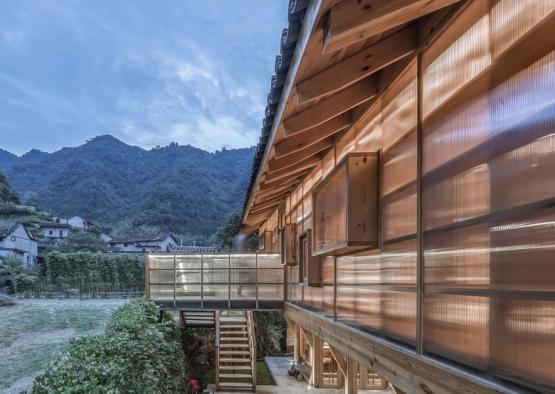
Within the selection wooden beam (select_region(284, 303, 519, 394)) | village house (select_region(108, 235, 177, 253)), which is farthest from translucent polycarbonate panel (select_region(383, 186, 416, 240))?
village house (select_region(108, 235, 177, 253))

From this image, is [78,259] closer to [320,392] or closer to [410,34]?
[320,392]

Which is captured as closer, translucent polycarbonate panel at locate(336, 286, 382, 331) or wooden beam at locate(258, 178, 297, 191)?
translucent polycarbonate panel at locate(336, 286, 382, 331)

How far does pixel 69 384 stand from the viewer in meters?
4.74

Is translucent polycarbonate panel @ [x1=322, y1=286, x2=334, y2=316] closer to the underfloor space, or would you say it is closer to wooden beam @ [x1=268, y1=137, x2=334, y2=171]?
wooden beam @ [x1=268, y1=137, x2=334, y2=171]

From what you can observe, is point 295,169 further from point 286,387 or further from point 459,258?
point 286,387

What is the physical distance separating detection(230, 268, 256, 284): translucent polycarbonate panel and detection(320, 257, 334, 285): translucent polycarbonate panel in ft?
18.3

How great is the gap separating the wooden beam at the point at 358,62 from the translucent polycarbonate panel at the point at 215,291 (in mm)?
9107

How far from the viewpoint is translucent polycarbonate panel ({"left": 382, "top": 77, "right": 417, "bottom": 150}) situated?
127 inches

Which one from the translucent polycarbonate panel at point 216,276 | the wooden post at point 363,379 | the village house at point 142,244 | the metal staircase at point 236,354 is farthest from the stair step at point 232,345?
the village house at point 142,244

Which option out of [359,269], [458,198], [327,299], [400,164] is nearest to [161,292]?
[327,299]

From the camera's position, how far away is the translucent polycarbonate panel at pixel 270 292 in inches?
451

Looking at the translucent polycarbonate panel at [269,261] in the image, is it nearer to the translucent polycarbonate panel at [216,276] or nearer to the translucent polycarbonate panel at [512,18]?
A: the translucent polycarbonate panel at [216,276]

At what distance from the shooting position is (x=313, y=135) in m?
4.94

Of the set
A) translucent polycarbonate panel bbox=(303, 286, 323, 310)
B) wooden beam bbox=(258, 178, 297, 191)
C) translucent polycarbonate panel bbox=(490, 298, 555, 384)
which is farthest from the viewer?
wooden beam bbox=(258, 178, 297, 191)
